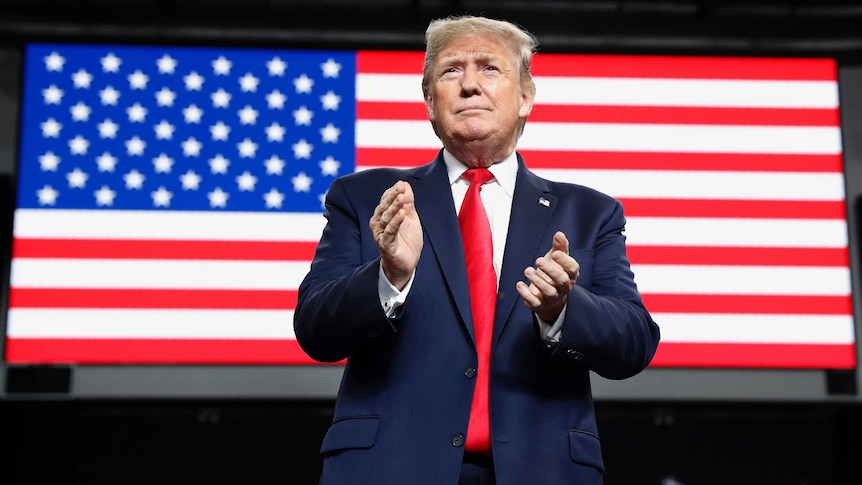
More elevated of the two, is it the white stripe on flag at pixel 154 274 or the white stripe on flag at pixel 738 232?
the white stripe on flag at pixel 738 232

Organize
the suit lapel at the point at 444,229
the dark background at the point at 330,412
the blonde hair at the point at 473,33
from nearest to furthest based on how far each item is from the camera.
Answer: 1. the suit lapel at the point at 444,229
2. the blonde hair at the point at 473,33
3. the dark background at the point at 330,412

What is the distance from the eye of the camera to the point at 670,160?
416cm

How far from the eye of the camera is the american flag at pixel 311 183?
13.1 ft

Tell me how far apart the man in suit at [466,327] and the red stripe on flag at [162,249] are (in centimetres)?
251

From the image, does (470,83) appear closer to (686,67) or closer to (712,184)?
(712,184)

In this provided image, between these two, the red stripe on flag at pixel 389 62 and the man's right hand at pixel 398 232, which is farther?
the red stripe on flag at pixel 389 62

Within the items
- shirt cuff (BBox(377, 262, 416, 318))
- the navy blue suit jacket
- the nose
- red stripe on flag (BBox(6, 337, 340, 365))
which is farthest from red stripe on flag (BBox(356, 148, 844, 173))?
shirt cuff (BBox(377, 262, 416, 318))

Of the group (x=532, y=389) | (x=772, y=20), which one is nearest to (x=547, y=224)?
(x=532, y=389)

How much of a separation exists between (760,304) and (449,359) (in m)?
3.03

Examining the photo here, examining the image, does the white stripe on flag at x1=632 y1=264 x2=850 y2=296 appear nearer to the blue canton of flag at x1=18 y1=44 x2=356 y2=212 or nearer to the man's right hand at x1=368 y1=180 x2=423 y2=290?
the blue canton of flag at x1=18 y1=44 x2=356 y2=212

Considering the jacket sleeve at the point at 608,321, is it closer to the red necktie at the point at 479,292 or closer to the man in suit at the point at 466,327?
the man in suit at the point at 466,327

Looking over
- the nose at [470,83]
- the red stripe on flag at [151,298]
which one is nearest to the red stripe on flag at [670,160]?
the red stripe on flag at [151,298]

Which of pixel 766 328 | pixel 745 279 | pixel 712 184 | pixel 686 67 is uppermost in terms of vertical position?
pixel 686 67

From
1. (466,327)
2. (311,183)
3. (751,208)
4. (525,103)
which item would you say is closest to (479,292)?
(466,327)
